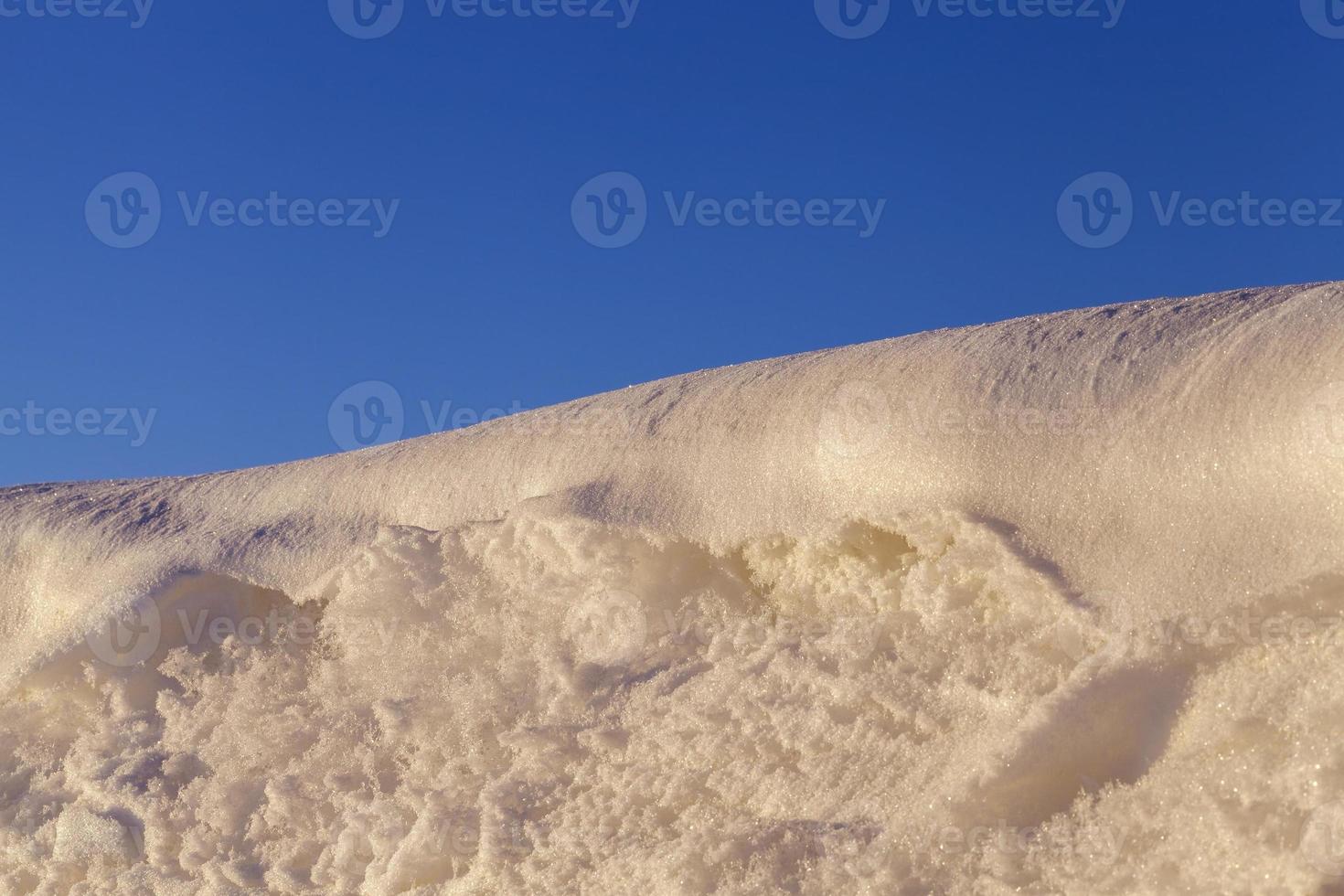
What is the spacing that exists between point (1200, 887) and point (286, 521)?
10.3 feet

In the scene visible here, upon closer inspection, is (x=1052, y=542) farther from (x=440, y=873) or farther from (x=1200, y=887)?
→ (x=440, y=873)

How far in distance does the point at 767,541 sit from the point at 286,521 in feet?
6.08

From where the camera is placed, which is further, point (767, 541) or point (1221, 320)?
point (767, 541)

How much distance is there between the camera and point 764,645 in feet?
11.0

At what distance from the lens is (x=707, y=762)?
3.21 metres

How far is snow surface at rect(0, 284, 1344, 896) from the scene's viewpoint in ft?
8.89

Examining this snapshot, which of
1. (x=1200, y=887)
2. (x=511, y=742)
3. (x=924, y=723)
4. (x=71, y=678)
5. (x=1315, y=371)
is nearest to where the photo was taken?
(x=1200, y=887)

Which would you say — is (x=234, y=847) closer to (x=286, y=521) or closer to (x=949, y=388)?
(x=286, y=521)

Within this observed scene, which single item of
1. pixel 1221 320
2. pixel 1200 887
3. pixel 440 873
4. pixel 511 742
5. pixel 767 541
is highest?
pixel 1221 320

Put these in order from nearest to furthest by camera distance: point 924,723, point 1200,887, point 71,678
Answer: point 1200,887 < point 924,723 < point 71,678

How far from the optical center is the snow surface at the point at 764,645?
2.71 meters

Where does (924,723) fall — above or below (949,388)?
below

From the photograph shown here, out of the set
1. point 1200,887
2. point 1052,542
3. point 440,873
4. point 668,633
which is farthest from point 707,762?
point 1200,887

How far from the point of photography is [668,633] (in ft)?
11.7
